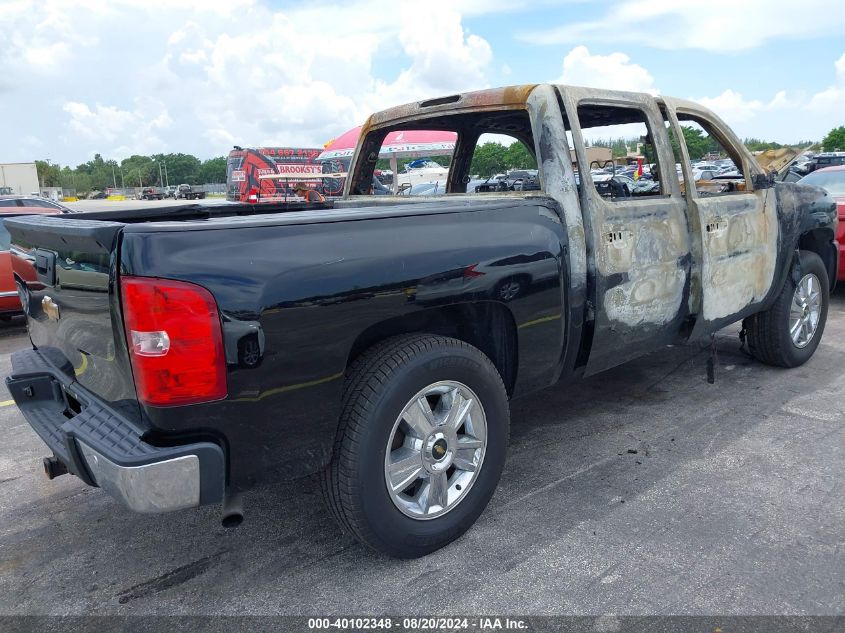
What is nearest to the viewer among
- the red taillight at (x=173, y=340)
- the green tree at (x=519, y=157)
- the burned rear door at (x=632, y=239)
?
the red taillight at (x=173, y=340)

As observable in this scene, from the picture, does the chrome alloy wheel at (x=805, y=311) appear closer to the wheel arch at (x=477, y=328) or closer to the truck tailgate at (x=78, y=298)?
the wheel arch at (x=477, y=328)

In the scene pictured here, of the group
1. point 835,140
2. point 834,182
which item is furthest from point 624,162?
point 835,140

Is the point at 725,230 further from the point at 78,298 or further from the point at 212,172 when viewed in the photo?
the point at 212,172

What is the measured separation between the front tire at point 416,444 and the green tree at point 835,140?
7004 centimetres

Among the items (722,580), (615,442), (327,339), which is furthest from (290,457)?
(615,442)

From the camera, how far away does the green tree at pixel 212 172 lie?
133875 mm

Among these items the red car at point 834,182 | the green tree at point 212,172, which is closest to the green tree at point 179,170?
the green tree at point 212,172

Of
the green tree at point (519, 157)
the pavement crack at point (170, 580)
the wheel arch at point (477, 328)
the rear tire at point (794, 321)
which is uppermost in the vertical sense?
the green tree at point (519, 157)

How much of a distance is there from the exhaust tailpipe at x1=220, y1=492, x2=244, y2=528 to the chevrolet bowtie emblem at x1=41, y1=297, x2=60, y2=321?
3.66ft

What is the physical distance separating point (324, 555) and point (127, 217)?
2130 mm

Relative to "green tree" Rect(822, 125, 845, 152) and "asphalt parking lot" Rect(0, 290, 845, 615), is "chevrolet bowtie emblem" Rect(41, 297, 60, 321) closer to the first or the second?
"asphalt parking lot" Rect(0, 290, 845, 615)

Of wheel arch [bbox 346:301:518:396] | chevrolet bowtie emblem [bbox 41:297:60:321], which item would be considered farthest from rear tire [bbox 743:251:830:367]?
chevrolet bowtie emblem [bbox 41:297:60:321]

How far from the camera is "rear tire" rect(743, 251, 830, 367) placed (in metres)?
4.95

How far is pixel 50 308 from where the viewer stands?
2.86 m
